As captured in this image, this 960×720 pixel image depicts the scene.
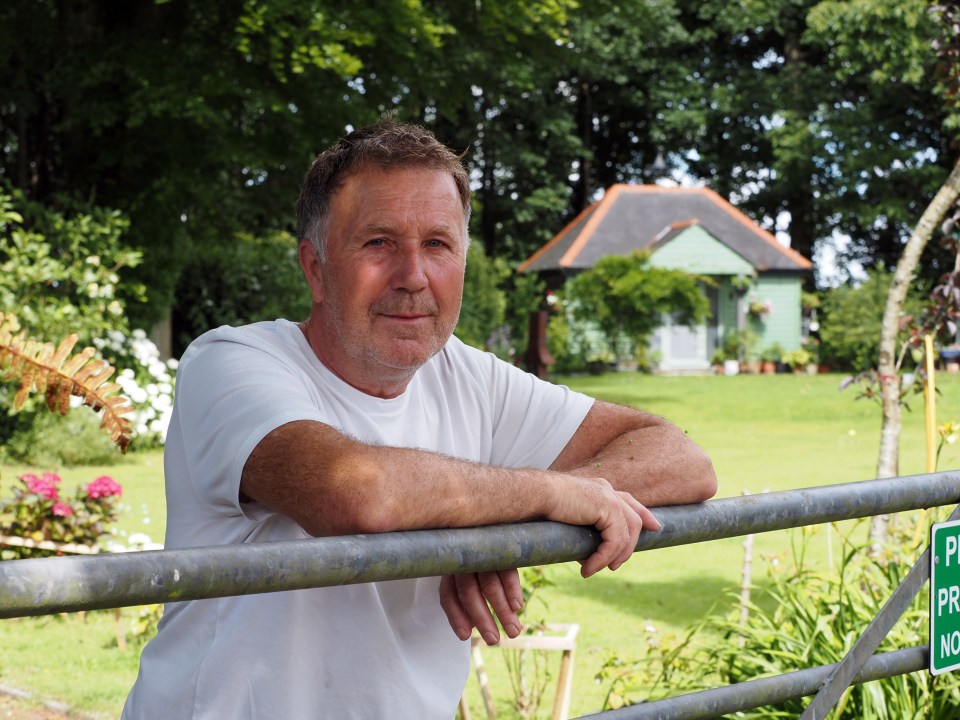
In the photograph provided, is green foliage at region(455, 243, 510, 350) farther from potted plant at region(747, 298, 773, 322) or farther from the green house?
potted plant at region(747, 298, 773, 322)

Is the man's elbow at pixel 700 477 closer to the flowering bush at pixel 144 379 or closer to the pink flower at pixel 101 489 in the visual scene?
the pink flower at pixel 101 489

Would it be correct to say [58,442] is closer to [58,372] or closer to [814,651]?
[58,372]

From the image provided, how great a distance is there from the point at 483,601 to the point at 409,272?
30.1 inches

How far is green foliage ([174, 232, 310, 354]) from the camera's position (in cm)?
1920

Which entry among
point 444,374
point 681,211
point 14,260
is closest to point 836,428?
point 14,260

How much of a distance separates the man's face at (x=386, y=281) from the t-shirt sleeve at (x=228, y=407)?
241 millimetres

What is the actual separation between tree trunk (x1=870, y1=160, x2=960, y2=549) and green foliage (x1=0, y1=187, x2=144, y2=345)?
875 centimetres

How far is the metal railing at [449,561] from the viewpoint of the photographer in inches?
46.1

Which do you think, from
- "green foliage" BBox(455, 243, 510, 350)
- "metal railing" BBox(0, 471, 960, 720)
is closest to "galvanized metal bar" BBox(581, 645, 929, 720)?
"metal railing" BBox(0, 471, 960, 720)

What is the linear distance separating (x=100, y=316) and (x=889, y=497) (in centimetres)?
1318

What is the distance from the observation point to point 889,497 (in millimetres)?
1958

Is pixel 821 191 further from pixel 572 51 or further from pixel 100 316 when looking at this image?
pixel 100 316

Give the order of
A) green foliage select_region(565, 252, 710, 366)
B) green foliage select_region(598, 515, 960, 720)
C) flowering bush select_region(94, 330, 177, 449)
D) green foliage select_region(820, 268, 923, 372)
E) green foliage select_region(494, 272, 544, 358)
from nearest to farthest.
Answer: green foliage select_region(598, 515, 960, 720) → flowering bush select_region(94, 330, 177, 449) → green foliage select_region(820, 268, 923, 372) → green foliage select_region(565, 252, 710, 366) → green foliage select_region(494, 272, 544, 358)

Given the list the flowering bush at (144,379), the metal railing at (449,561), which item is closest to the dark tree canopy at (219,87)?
the flowering bush at (144,379)
